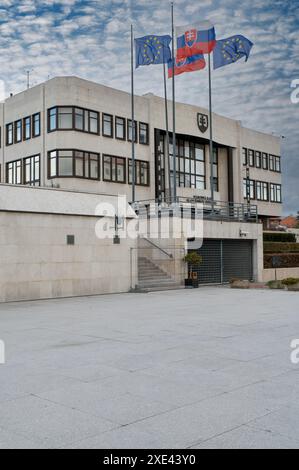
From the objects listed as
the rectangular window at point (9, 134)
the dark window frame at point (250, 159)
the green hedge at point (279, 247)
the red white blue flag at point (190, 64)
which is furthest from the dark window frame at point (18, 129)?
the dark window frame at point (250, 159)

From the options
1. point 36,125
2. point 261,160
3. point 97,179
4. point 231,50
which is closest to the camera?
point 231,50

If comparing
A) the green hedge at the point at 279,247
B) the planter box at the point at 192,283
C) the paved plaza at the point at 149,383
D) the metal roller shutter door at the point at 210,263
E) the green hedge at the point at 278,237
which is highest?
the green hedge at the point at 278,237

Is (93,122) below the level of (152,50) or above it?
below

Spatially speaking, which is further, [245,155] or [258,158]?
[258,158]

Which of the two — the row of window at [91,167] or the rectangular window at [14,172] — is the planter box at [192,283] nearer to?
the row of window at [91,167]

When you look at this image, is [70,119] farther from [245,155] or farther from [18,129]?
[245,155]

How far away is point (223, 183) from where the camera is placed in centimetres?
5872

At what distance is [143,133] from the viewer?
4772 cm

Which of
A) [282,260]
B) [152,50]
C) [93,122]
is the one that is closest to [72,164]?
[93,122]

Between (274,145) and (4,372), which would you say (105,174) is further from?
(4,372)

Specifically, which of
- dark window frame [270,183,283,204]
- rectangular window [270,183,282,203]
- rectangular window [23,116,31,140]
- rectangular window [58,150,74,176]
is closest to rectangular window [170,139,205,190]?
rectangular window [270,183,282,203]

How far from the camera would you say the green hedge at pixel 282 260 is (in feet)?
115

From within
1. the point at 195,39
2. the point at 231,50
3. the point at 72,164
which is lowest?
the point at 72,164

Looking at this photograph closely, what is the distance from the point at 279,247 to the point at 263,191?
2189cm
